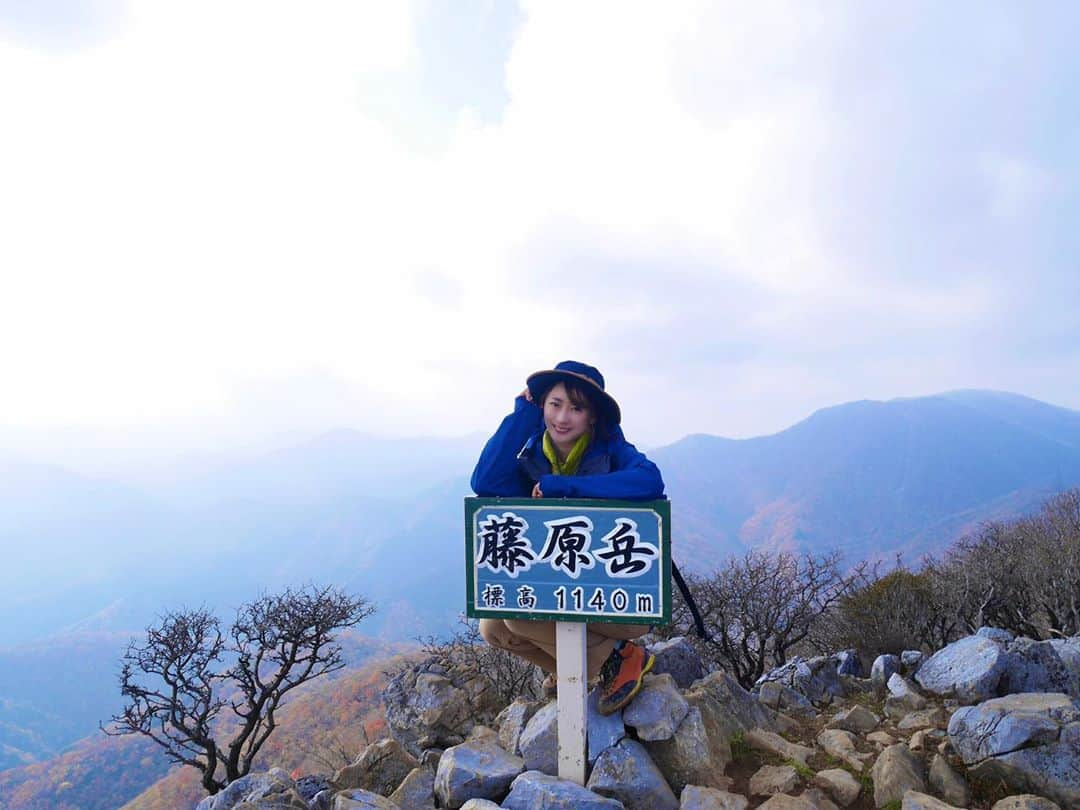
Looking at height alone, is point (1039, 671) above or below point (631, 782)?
above

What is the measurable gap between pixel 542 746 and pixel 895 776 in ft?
8.44

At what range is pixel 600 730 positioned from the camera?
16.0ft

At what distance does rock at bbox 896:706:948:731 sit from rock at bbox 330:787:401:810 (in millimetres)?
4503

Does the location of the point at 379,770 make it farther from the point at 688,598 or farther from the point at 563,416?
the point at 563,416

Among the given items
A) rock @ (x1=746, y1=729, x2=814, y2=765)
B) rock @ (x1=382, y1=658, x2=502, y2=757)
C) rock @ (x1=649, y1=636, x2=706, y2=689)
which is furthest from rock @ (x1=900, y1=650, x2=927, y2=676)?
rock @ (x1=382, y1=658, x2=502, y2=757)

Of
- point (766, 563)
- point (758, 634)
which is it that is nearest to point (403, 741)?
point (758, 634)

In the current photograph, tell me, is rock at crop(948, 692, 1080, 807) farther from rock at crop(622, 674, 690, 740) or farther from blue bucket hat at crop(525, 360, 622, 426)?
blue bucket hat at crop(525, 360, 622, 426)

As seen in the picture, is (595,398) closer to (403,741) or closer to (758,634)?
(403,741)

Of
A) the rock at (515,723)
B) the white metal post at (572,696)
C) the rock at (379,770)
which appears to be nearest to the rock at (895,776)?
the white metal post at (572,696)

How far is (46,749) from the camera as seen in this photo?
101 metres

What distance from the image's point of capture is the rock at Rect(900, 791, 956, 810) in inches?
161

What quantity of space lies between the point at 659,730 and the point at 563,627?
118cm

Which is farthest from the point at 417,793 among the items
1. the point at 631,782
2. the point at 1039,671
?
the point at 1039,671

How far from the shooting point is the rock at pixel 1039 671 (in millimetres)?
5676
